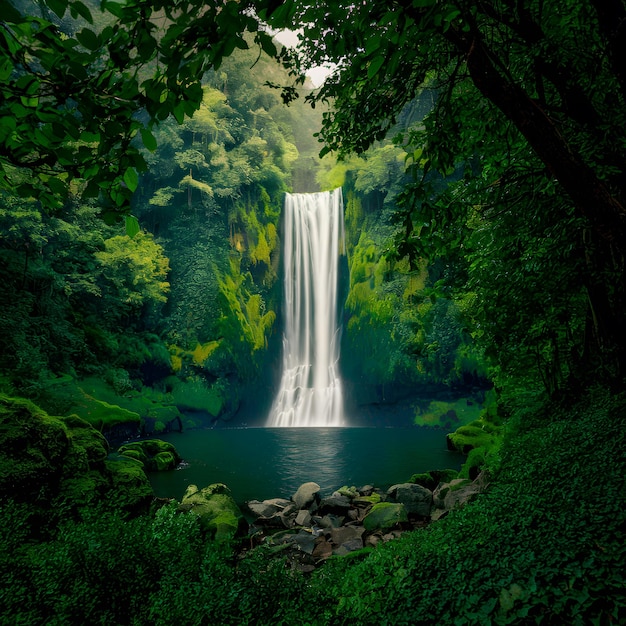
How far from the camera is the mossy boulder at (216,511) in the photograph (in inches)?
264

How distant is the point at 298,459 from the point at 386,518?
8117 millimetres

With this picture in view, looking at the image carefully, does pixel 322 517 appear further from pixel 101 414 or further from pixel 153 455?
pixel 101 414

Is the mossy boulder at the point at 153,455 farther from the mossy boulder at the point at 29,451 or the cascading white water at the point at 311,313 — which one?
the cascading white water at the point at 311,313

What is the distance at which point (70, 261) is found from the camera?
68.8ft

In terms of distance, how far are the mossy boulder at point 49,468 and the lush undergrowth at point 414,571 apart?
3.79 ft

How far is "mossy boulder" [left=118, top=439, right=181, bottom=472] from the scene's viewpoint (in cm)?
1261

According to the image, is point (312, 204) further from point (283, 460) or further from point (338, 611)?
point (338, 611)

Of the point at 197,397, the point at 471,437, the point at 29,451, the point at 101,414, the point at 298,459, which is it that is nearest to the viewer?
the point at 29,451

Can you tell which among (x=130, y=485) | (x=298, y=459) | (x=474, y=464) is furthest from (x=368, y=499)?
(x=298, y=459)

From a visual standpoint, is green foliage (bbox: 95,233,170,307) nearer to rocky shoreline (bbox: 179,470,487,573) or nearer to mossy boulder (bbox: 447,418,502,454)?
rocky shoreline (bbox: 179,470,487,573)

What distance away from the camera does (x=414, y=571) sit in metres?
3.15

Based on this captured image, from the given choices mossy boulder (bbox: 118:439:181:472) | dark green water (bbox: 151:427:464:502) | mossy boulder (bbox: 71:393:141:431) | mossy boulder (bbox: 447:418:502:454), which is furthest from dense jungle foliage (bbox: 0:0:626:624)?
mossy boulder (bbox: 71:393:141:431)

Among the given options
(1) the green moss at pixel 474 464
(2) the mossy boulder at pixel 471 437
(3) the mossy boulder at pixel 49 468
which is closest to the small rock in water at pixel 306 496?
(3) the mossy boulder at pixel 49 468

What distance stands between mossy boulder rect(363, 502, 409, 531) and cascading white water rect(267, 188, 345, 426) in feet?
59.7
